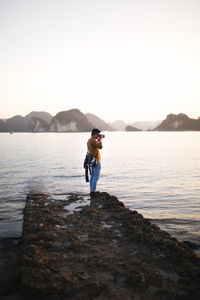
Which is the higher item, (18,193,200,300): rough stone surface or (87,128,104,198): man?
(87,128,104,198): man

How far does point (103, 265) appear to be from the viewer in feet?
17.2

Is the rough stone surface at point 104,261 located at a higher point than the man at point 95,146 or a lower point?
lower

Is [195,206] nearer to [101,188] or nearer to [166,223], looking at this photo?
[166,223]

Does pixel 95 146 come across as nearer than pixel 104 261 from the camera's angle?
No

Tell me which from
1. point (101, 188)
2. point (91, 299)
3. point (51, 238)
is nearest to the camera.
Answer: point (91, 299)

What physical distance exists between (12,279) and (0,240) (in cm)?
272

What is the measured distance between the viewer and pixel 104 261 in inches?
214

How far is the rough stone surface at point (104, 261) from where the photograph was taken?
14.3 feet

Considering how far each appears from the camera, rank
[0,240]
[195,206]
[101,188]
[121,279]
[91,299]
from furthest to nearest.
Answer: [101,188] → [195,206] → [0,240] → [121,279] → [91,299]

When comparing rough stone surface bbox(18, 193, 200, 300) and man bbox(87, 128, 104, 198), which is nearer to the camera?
rough stone surface bbox(18, 193, 200, 300)

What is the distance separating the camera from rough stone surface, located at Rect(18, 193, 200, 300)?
4355 millimetres

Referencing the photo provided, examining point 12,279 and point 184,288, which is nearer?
point 184,288

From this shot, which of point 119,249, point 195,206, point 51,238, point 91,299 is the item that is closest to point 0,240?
point 51,238

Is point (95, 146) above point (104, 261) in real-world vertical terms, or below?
above
